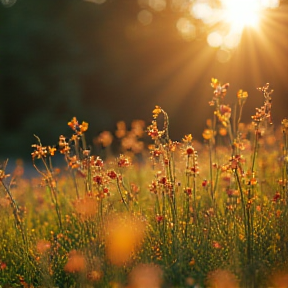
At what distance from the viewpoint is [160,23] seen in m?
12.1

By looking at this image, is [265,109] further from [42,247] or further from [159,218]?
[42,247]

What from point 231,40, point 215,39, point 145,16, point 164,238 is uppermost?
point 145,16

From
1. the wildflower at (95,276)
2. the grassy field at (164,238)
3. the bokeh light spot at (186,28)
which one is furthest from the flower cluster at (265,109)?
the bokeh light spot at (186,28)

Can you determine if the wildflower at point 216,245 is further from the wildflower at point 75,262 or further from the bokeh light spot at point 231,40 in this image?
the bokeh light spot at point 231,40

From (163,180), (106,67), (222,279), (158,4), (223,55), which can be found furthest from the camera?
(158,4)

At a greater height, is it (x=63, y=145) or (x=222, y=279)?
(x=63, y=145)

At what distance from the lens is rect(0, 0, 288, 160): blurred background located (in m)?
11.5

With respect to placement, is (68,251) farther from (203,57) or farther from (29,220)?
(203,57)

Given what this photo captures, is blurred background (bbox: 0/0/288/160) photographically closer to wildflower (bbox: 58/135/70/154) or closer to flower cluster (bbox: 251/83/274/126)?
wildflower (bbox: 58/135/70/154)

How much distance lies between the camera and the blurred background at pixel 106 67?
37.8 feet

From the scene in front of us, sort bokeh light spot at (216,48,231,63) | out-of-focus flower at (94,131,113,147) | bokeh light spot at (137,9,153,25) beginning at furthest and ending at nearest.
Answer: bokeh light spot at (137,9,153,25)
bokeh light spot at (216,48,231,63)
out-of-focus flower at (94,131,113,147)

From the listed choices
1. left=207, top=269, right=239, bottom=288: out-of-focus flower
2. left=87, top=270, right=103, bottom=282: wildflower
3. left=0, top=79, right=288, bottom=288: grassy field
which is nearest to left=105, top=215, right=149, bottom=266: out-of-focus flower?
left=0, top=79, right=288, bottom=288: grassy field

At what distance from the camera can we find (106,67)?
12.1m

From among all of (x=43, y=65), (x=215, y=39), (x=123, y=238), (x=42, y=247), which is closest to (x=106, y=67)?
(x=43, y=65)
